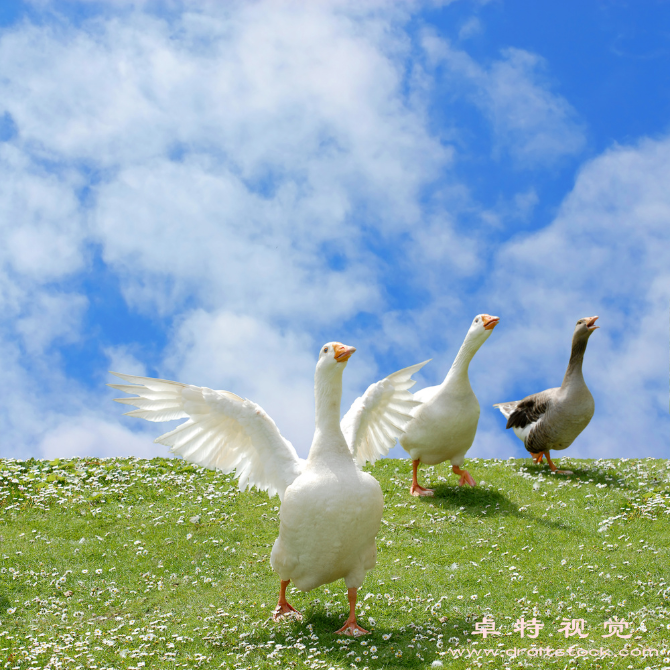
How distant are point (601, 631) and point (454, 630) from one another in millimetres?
1943

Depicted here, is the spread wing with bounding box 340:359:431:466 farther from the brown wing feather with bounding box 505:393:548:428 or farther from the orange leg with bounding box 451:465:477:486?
the brown wing feather with bounding box 505:393:548:428

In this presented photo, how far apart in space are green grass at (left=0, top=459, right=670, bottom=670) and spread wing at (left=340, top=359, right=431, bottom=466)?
2231 millimetres

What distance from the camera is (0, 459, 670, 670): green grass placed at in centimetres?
893

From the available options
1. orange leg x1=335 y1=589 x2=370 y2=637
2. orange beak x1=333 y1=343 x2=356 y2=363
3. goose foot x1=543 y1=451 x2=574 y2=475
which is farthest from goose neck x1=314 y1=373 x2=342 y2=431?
goose foot x1=543 y1=451 x2=574 y2=475

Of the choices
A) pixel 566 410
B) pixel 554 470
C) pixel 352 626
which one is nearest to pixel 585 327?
pixel 566 410

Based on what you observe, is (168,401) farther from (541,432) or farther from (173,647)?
(541,432)

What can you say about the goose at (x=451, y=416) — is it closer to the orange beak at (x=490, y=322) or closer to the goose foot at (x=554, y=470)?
the orange beak at (x=490, y=322)

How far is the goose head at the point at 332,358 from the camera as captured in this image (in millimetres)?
8602

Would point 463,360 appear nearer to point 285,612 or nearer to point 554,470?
point 554,470

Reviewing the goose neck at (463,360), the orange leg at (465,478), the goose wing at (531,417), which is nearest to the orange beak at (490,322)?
the goose neck at (463,360)

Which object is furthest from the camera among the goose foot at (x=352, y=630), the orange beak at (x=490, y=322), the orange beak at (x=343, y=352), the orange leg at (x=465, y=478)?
the orange leg at (x=465, y=478)

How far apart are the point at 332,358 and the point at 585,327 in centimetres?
1079

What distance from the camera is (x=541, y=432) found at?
1773 cm

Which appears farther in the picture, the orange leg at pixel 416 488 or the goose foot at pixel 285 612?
the orange leg at pixel 416 488
